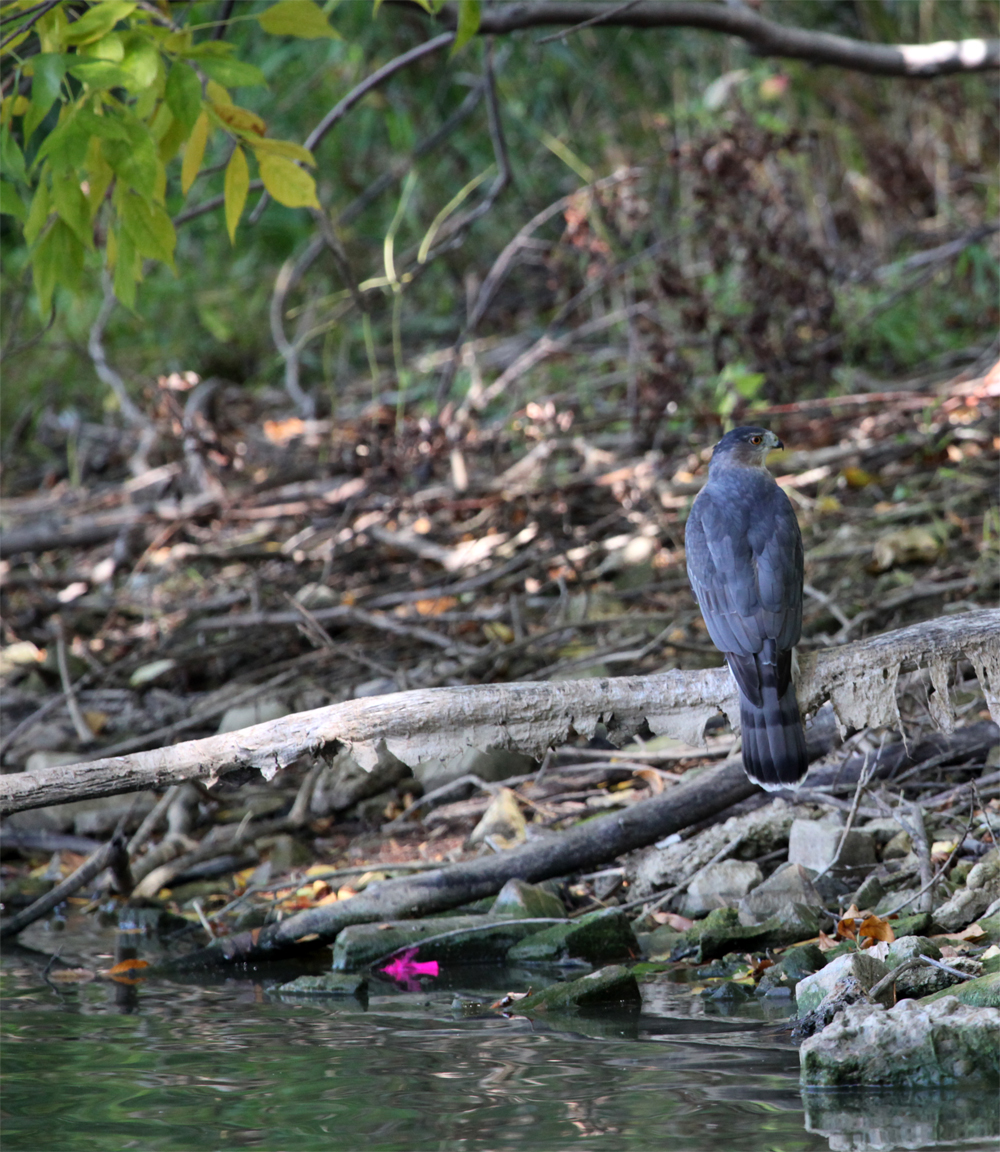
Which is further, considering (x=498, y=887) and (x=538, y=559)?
(x=538, y=559)

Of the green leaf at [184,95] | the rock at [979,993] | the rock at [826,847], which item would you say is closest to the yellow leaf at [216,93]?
the green leaf at [184,95]

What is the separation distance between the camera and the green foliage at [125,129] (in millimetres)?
3262

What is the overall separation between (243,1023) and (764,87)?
6.97 metres

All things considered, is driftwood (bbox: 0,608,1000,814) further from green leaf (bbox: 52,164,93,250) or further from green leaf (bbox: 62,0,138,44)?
green leaf (bbox: 62,0,138,44)

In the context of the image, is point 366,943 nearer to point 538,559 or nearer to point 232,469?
point 538,559

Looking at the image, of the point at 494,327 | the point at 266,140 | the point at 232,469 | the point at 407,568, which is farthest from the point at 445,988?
the point at 494,327

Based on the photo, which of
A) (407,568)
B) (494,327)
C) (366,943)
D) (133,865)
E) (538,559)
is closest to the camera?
(366,943)

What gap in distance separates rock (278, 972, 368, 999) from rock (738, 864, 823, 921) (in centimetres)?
109

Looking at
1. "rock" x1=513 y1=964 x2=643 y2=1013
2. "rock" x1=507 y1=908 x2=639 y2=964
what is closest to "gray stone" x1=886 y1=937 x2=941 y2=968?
"rock" x1=513 y1=964 x2=643 y2=1013

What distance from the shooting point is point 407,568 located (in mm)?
7090

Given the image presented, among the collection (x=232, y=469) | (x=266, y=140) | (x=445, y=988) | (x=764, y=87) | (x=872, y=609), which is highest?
(x=764, y=87)

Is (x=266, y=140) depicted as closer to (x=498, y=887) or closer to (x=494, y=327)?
(x=498, y=887)

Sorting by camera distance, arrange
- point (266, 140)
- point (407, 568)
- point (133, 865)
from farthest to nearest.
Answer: point (407, 568) → point (133, 865) → point (266, 140)

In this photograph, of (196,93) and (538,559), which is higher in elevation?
(196,93)
